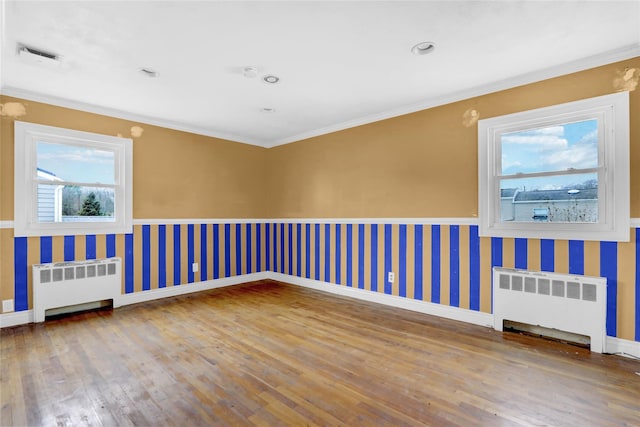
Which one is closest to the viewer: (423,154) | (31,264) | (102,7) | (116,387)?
(102,7)

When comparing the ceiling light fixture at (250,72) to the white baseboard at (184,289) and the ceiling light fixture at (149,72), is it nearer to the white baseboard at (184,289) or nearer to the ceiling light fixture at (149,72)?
the ceiling light fixture at (149,72)

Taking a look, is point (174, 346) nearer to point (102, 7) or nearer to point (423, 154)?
point (102, 7)

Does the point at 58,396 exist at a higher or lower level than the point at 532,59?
lower

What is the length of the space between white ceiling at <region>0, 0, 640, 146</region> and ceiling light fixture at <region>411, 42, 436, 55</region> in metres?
0.06

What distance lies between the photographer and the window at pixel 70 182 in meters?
3.44

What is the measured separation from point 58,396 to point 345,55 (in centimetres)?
324

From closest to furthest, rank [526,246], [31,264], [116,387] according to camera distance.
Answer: [116,387] < [526,246] < [31,264]

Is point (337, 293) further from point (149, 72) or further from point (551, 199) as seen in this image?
point (149, 72)

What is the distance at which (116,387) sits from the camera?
2.14 meters

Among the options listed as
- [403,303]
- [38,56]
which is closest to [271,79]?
[38,56]

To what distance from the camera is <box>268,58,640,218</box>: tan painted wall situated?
9.35ft

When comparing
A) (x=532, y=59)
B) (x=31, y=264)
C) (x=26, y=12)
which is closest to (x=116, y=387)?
(x=31, y=264)

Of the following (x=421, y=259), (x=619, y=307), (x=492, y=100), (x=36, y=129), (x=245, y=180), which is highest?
(x=492, y=100)

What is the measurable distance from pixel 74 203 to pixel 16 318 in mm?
1365
